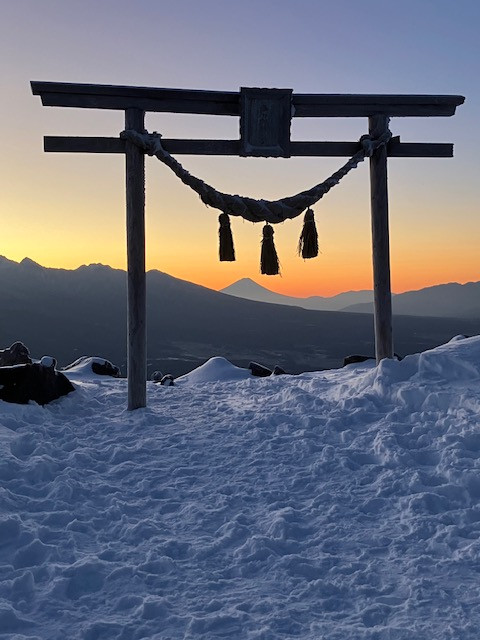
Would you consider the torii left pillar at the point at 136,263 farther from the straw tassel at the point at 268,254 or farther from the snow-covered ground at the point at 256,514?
the straw tassel at the point at 268,254

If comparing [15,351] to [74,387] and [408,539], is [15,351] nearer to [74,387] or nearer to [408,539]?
[74,387]

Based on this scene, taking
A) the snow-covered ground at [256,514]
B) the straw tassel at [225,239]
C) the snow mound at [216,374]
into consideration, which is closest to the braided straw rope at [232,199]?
the straw tassel at [225,239]

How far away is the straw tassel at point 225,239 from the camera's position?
723 cm

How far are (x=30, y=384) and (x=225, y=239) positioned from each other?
3055mm

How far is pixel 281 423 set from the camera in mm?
6305

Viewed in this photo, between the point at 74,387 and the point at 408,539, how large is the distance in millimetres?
5371

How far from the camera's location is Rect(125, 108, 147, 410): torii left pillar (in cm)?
721

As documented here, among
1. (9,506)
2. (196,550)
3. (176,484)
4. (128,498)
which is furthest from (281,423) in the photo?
(9,506)

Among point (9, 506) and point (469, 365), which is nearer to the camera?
point (9, 506)

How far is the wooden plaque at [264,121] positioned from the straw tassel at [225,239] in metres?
0.89

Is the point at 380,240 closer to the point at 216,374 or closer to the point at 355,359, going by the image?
the point at 355,359

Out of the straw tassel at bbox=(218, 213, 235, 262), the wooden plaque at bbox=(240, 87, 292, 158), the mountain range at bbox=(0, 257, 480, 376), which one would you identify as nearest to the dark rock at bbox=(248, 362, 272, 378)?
the straw tassel at bbox=(218, 213, 235, 262)

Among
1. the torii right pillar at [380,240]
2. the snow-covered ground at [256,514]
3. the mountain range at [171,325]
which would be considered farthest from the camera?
the mountain range at [171,325]

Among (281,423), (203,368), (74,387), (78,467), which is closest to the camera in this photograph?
(78,467)
